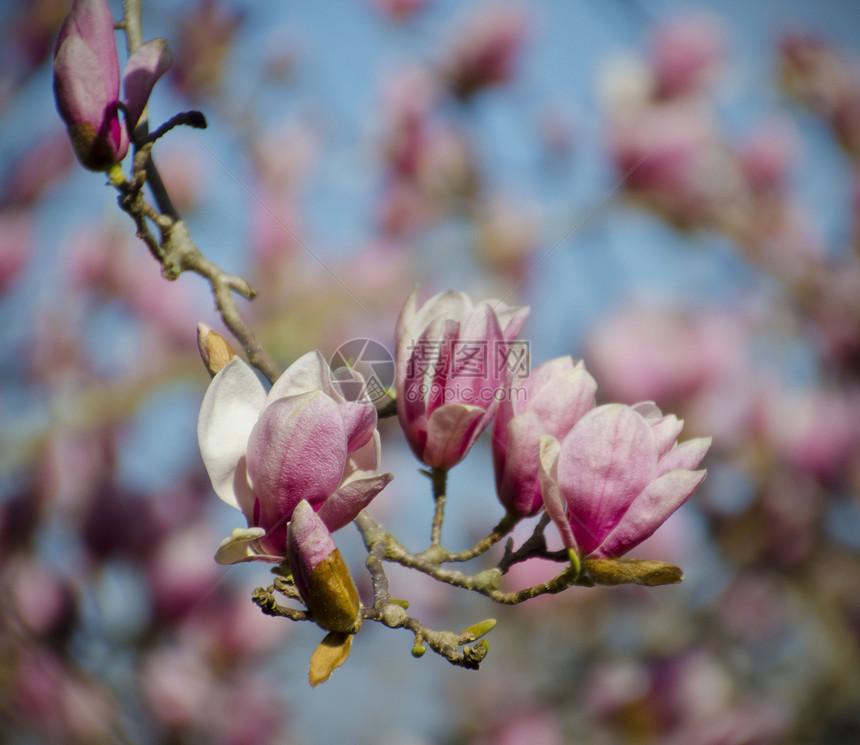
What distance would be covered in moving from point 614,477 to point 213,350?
0.28 metres

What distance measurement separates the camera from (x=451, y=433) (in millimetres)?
525

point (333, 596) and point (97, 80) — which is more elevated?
point (97, 80)

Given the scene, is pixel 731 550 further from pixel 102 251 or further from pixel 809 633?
pixel 102 251

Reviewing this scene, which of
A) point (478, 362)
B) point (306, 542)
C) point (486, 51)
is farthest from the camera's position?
point (486, 51)

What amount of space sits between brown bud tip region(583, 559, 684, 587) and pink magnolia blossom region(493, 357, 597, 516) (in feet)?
0.27

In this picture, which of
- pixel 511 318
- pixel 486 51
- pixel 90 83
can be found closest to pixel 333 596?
Result: pixel 511 318

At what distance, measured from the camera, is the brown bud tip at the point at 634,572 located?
18.3 inches

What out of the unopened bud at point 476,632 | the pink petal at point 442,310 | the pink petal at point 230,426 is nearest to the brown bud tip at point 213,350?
the pink petal at point 230,426

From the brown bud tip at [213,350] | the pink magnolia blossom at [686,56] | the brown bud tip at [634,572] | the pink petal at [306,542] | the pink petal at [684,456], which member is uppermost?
the pink magnolia blossom at [686,56]

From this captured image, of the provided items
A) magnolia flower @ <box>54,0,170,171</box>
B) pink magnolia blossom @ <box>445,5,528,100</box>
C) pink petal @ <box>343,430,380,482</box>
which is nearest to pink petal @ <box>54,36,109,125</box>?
magnolia flower @ <box>54,0,170,171</box>

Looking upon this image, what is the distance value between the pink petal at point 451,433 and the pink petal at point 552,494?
0.18ft

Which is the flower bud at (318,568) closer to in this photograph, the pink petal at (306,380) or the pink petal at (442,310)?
the pink petal at (306,380)

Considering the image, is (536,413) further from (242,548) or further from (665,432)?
(242,548)

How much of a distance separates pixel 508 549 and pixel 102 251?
176 cm
